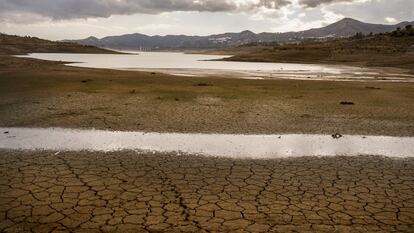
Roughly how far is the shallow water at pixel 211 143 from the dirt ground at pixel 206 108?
33.2 inches

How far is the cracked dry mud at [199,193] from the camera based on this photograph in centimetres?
617

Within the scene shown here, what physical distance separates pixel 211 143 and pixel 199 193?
406cm

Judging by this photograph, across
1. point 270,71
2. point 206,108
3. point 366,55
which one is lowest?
point 206,108

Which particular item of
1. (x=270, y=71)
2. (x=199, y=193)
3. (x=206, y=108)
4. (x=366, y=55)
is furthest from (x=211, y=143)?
(x=366, y=55)

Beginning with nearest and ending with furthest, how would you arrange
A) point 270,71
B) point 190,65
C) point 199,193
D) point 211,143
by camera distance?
1. point 199,193
2. point 211,143
3. point 270,71
4. point 190,65

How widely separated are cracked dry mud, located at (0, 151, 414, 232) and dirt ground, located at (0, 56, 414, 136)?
12.8 feet

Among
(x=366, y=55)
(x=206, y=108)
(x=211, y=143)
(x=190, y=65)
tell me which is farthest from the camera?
(x=366, y=55)

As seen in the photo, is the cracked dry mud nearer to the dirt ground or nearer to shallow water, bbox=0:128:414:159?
shallow water, bbox=0:128:414:159

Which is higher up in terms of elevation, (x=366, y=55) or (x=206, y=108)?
(x=366, y=55)

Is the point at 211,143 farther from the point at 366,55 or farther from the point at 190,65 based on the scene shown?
the point at 366,55

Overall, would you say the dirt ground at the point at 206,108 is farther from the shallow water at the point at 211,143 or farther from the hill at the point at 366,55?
the hill at the point at 366,55

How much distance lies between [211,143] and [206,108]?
227 inches

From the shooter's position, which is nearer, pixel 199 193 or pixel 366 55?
pixel 199 193

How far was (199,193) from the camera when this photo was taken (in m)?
7.52
